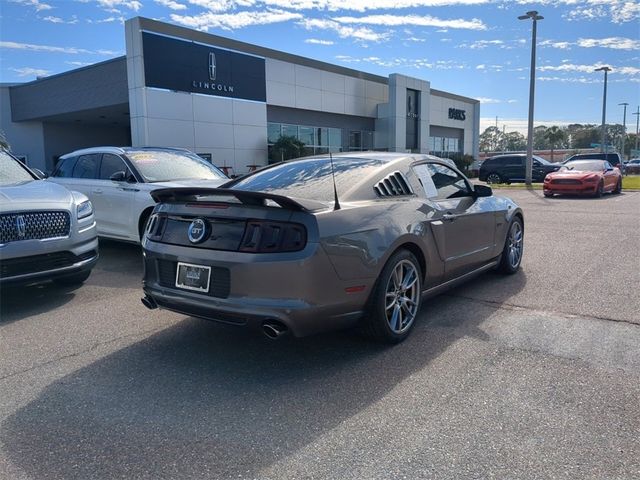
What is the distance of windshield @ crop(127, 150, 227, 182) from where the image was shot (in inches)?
312

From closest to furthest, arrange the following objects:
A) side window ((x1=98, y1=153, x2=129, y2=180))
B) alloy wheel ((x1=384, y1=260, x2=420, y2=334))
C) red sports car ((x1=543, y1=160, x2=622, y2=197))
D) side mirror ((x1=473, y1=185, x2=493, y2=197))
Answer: alloy wheel ((x1=384, y1=260, x2=420, y2=334))
side mirror ((x1=473, y1=185, x2=493, y2=197))
side window ((x1=98, y1=153, x2=129, y2=180))
red sports car ((x1=543, y1=160, x2=622, y2=197))

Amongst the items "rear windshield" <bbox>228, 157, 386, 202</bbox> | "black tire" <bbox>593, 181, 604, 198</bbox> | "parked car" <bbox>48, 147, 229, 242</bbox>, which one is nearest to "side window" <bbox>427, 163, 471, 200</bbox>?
"rear windshield" <bbox>228, 157, 386, 202</bbox>

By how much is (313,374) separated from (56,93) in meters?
28.6

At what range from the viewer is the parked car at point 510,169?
Result: 95.5 feet

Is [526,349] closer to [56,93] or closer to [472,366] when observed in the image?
A: [472,366]

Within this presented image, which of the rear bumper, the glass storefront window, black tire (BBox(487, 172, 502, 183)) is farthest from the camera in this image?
black tire (BBox(487, 172, 502, 183))

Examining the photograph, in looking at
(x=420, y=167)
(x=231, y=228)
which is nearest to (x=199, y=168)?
(x=420, y=167)

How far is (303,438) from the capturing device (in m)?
2.86

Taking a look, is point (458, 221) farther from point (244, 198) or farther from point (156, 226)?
point (156, 226)

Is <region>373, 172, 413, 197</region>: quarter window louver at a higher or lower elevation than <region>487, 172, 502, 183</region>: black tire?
higher

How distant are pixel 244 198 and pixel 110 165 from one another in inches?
222

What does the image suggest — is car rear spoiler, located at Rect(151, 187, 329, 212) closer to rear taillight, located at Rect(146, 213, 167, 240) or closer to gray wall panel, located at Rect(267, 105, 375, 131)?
rear taillight, located at Rect(146, 213, 167, 240)

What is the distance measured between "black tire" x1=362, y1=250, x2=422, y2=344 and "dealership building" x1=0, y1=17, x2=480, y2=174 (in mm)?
18459

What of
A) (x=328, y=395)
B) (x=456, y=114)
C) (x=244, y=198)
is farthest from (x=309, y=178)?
(x=456, y=114)
